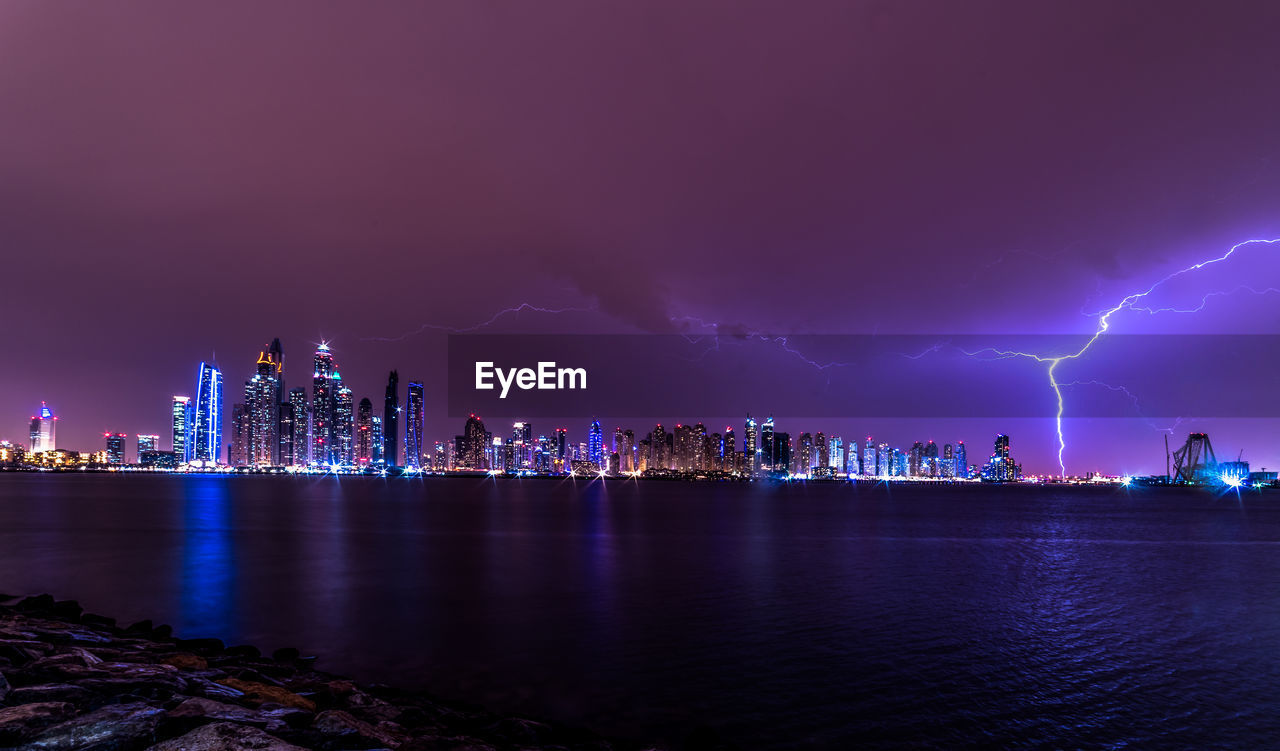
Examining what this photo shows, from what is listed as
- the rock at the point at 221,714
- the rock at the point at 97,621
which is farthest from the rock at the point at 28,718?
the rock at the point at 97,621

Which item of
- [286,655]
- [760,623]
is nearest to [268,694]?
[286,655]

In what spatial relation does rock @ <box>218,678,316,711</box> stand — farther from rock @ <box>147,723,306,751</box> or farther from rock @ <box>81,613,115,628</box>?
rock @ <box>81,613,115,628</box>

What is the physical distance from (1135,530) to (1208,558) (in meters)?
27.3

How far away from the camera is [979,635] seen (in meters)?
22.5

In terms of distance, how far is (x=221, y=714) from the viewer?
9.92 metres

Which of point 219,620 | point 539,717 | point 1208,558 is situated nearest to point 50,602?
point 219,620

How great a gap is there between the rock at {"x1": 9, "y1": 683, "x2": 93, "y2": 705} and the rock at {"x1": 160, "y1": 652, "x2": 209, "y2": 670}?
513cm

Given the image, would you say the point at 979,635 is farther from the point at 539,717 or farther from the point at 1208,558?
the point at 1208,558

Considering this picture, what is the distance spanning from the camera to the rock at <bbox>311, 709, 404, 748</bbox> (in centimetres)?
1010

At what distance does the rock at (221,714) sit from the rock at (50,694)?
124 centimetres

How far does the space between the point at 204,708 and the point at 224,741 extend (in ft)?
5.53

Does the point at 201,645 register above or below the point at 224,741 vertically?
below

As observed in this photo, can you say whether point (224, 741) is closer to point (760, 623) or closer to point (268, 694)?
point (268, 694)

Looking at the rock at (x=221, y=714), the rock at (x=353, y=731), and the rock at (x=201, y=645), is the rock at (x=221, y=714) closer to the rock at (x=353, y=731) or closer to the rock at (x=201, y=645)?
the rock at (x=353, y=731)
